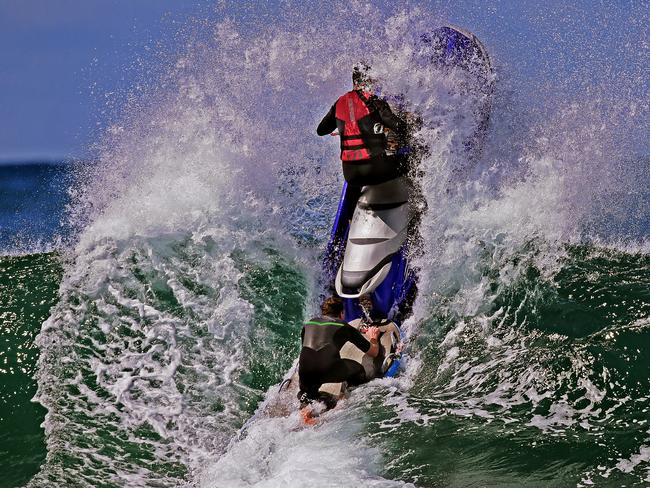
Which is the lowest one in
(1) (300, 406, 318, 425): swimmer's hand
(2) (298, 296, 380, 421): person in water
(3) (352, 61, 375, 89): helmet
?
(1) (300, 406, 318, 425): swimmer's hand

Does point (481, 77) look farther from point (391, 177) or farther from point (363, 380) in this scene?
point (363, 380)

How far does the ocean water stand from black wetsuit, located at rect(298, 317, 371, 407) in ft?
0.59

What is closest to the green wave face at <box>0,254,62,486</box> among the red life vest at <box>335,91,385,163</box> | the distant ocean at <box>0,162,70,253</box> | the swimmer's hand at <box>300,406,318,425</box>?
the distant ocean at <box>0,162,70,253</box>

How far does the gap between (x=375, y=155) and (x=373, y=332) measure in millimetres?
1158

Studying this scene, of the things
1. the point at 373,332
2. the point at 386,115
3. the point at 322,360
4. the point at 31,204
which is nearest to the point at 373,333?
the point at 373,332

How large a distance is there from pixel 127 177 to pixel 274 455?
4053mm

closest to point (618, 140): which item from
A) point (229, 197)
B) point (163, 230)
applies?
point (229, 197)

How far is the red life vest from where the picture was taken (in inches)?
203

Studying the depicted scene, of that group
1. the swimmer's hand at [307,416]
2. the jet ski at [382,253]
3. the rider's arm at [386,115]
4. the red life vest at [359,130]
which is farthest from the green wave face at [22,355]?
the rider's arm at [386,115]

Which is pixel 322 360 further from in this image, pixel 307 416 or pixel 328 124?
pixel 328 124

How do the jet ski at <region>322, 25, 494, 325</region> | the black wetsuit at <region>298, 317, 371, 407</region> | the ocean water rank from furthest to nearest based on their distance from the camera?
the jet ski at <region>322, 25, 494, 325</region> < the black wetsuit at <region>298, 317, 371, 407</region> < the ocean water

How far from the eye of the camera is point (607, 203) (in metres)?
6.89

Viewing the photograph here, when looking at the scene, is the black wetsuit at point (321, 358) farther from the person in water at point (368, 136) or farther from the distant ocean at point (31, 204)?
the distant ocean at point (31, 204)

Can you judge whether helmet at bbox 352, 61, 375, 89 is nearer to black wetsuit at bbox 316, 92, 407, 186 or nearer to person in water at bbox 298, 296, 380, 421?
black wetsuit at bbox 316, 92, 407, 186
